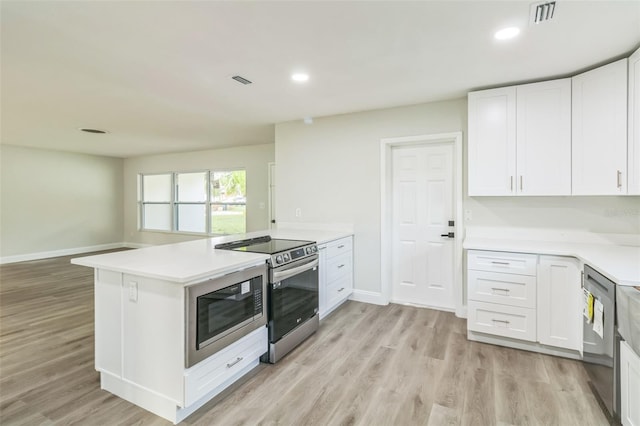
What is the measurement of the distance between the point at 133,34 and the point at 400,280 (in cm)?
367

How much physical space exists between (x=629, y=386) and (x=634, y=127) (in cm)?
194

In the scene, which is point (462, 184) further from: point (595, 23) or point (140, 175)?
point (140, 175)

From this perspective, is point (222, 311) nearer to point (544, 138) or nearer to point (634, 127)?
point (544, 138)

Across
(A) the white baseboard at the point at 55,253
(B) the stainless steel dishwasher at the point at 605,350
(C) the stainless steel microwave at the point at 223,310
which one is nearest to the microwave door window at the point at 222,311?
(C) the stainless steel microwave at the point at 223,310

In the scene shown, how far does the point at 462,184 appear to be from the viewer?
3561 mm

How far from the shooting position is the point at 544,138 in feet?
9.73

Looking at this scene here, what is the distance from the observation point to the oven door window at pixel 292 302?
259cm

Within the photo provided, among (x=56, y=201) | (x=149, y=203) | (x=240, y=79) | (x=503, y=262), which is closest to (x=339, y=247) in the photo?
(x=503, y=262)

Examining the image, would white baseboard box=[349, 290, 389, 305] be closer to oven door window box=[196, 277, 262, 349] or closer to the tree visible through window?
oven door window box=[196, 277, 262, 349]

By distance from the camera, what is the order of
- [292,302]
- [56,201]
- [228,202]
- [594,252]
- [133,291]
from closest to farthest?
[133,291], [594,252], [292,302], [228,202], [56,201]

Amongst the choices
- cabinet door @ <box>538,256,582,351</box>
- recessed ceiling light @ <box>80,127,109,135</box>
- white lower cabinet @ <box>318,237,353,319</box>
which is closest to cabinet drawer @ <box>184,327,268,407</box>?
white lower cabinet @ <box>318,237,353,319</box>

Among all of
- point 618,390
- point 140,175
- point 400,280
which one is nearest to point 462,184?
point 400,280

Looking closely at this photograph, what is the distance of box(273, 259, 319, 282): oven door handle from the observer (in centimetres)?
Answer: 258

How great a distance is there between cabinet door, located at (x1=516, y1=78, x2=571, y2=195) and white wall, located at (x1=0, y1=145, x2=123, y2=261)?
909 centimetres
